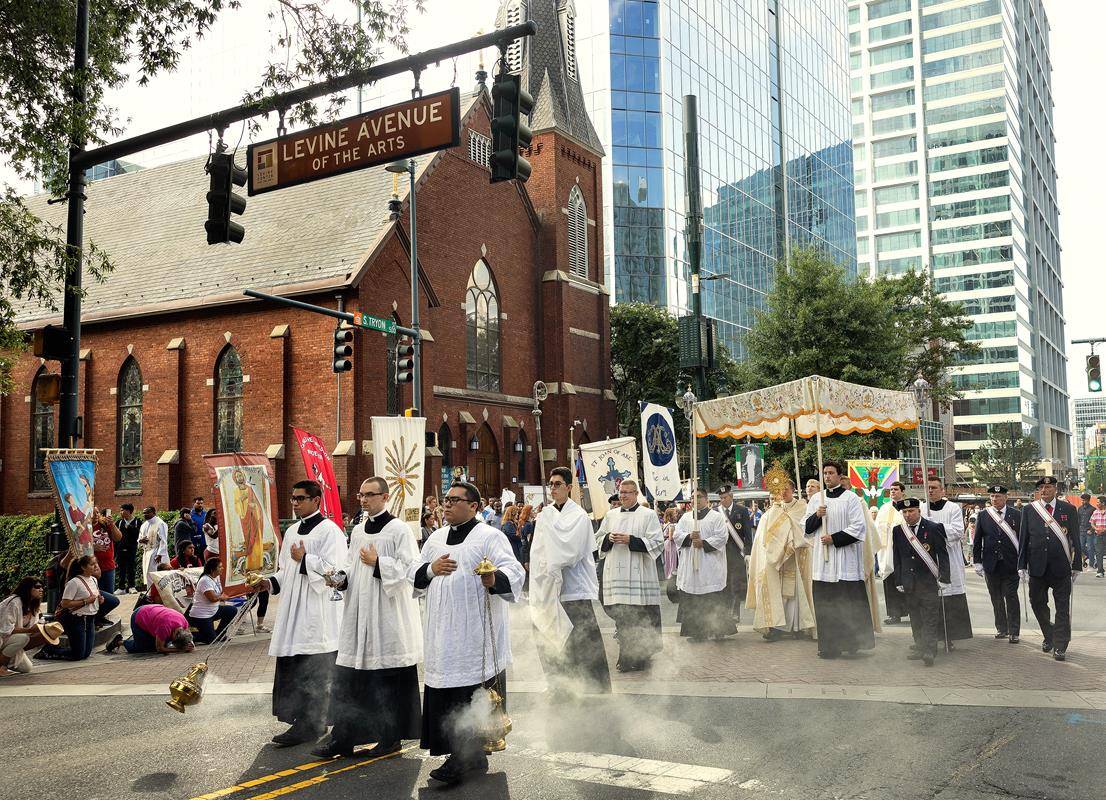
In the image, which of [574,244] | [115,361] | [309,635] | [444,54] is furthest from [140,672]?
[574,244]


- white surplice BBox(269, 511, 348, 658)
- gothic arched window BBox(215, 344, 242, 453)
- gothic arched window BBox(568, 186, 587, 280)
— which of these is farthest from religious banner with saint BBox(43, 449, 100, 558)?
gothic arched window BBox(568, 186, 587, 280)

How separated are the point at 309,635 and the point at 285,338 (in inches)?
898

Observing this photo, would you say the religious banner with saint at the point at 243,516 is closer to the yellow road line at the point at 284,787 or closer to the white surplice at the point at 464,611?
the yellow road line at the point at 284,787

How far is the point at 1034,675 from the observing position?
370 inches

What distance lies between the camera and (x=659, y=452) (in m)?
16.4

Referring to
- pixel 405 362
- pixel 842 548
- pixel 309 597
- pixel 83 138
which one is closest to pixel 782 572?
pixel 842 548

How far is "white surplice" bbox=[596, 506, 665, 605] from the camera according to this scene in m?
10.5

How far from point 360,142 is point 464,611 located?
5602 millimetres

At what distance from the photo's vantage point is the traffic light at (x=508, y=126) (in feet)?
32.0

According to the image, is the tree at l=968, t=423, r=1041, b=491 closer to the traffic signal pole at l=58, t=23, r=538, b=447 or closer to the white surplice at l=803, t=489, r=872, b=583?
the white surplice at l=803, t=489, r=872, b=583

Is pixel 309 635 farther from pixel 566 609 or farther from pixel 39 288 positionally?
pixel 39 288

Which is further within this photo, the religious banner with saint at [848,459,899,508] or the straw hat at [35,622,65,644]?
the religious banner with saint at [848,459,899,508]

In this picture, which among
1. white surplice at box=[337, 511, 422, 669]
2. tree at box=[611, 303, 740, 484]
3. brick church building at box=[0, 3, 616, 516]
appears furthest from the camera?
tree at box=[611, 303, 740, 484]

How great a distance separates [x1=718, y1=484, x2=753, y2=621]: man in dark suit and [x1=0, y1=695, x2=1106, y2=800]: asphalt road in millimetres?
5648
